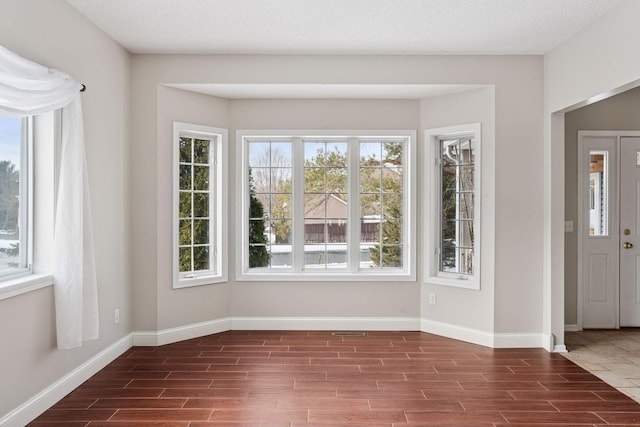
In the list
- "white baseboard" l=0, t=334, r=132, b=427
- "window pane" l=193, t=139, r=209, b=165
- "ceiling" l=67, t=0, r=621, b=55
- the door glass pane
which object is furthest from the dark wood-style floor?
"ceiling" l=67, t=0, r=621, b=55

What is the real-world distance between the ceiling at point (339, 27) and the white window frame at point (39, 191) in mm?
1017

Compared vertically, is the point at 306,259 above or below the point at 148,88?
below

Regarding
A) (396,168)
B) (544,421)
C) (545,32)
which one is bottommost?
(544,421)

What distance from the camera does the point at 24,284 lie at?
9.72ft

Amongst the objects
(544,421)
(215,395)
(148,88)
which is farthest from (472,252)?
(148,88)

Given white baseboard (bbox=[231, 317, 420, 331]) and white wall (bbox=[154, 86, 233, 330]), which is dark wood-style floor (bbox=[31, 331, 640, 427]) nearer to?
white wall (bbox=[154, 86, 233, 330])

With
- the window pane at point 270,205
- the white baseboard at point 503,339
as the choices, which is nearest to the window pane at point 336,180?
the window pane at point 270,205

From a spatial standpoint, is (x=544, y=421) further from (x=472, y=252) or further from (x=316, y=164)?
(x=316, y=164)

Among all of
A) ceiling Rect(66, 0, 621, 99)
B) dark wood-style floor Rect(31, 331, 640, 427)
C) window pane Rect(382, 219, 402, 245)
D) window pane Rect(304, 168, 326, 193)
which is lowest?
dark wood-style floor Rect(31, 331, 640, 427)

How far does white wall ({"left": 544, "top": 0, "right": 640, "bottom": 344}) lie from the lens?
3410mm

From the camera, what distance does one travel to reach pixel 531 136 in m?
4.65

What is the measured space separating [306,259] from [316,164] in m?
1.09

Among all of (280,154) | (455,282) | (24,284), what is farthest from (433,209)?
(24,284)

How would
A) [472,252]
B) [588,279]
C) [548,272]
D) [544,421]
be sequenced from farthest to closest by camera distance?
1. [588,279]
2. [472,252]
3. [548,272]
4. [544,421]
